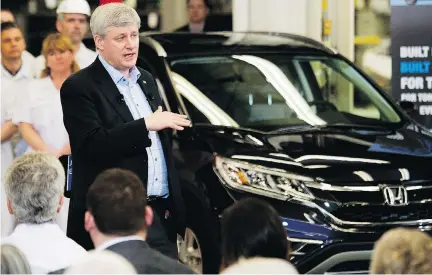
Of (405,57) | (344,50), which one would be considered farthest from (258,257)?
(344,50)

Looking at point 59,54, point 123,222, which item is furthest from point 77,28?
point 123,222

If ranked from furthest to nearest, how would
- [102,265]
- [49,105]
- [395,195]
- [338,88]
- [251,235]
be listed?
Result: [338,88] < [49,105] < [395,195] < [251,235] < [102,265]

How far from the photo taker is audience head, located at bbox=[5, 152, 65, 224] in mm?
5688

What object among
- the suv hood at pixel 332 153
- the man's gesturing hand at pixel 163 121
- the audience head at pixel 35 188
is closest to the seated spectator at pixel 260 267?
Answer: the audience head at pixel 35 188

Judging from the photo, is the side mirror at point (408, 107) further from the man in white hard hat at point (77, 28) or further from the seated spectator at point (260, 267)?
the seated spectator at point (260, 267)

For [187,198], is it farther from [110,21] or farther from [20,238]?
[20,238]

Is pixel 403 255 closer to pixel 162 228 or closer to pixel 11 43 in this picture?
pixel 162 228

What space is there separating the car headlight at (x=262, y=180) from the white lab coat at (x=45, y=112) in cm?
188

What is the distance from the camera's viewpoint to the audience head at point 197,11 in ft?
40.7

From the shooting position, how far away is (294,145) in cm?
836

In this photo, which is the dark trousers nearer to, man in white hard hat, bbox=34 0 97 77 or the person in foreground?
the person in foreground

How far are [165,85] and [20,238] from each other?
3.36 meters

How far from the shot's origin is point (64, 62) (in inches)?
374

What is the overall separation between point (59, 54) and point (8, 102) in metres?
0.78
